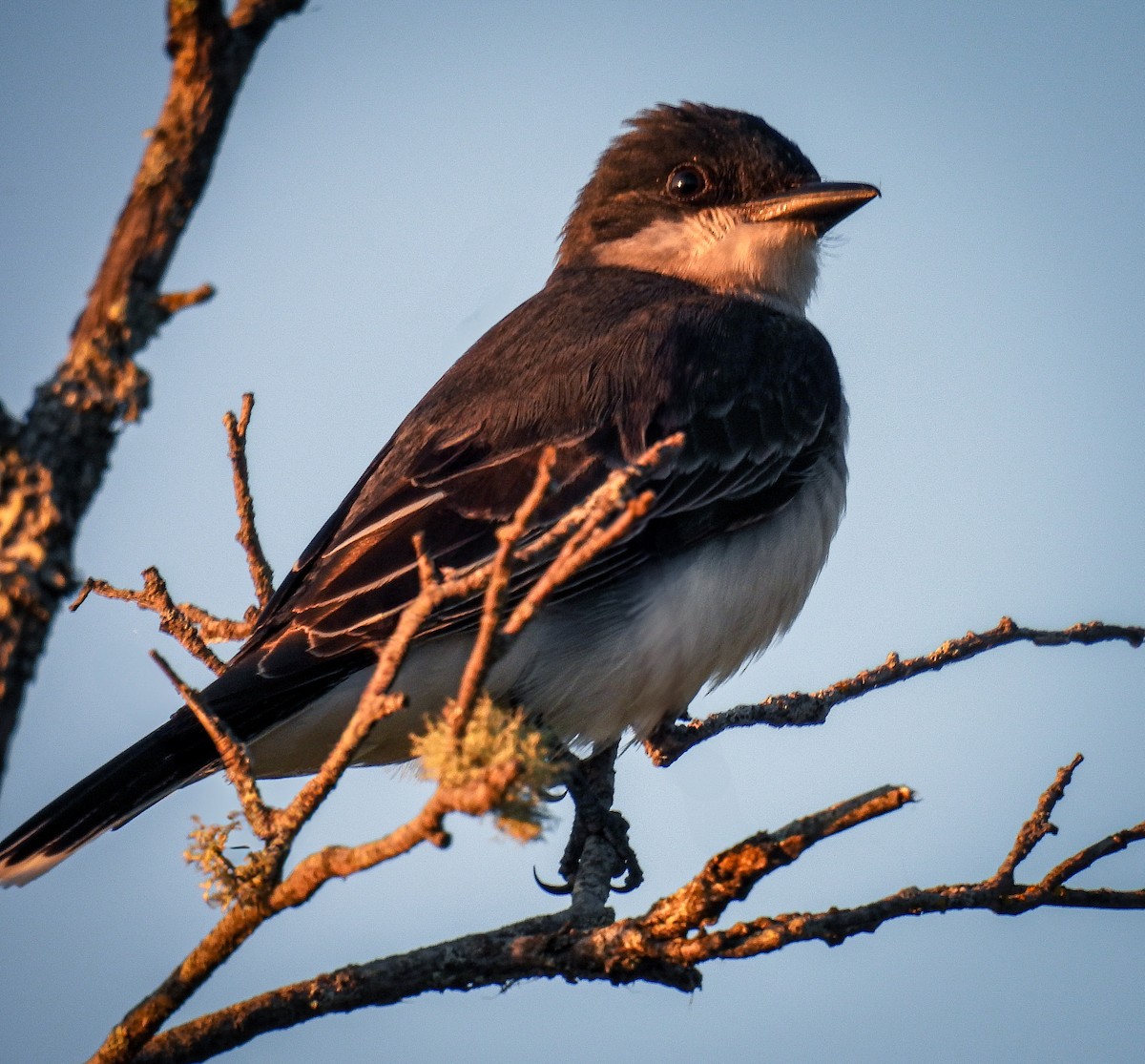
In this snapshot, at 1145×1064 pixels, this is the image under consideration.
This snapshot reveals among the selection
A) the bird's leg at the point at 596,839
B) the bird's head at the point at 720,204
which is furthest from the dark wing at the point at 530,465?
the bird's leg at the point at 596,839

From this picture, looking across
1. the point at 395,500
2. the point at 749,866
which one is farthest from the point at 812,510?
the point at 749,866

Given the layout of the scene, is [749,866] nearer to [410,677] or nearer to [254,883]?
[254,883]

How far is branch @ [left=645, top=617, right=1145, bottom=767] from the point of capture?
4695 mm

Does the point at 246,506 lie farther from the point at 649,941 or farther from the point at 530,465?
the point at 649,941

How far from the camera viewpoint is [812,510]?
6.21 metres

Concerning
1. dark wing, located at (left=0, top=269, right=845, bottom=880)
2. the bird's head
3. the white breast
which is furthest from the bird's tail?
the bird's head

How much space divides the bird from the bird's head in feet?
0.06

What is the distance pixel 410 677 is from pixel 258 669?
574mm

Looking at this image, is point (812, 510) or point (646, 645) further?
point (812, 510)

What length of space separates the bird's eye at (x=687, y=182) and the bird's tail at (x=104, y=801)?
13.1 ft

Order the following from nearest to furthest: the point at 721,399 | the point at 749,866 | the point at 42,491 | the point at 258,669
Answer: the point at 42,491
the point at 749,866
the point at 258,669
the point at 721,399

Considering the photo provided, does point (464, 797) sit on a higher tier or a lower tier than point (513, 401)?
lower

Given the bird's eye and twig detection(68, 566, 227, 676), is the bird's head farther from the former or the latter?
twig detection(68, 566, 227, 676)

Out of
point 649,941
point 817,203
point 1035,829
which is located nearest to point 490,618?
point 649,941
